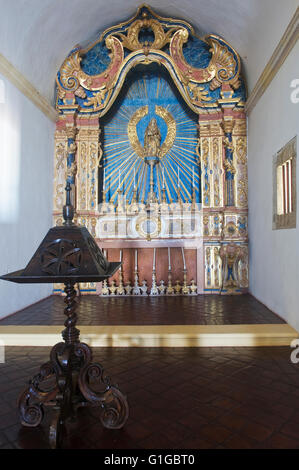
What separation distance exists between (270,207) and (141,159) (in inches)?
122

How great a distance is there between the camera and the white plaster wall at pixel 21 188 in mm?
4691

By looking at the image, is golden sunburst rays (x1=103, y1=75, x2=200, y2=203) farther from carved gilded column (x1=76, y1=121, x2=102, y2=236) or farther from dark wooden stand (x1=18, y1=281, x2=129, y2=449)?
dark wooden stand (x1=18, y1=281, x2=129, y2=449)

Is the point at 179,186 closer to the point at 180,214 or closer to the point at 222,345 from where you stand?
the point at 180,214

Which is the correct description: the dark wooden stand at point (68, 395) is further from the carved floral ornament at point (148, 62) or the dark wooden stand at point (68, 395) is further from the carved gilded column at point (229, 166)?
the carved floral ornament at point (148, 62)

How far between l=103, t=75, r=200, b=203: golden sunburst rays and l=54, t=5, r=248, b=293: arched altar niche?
63 millimetres

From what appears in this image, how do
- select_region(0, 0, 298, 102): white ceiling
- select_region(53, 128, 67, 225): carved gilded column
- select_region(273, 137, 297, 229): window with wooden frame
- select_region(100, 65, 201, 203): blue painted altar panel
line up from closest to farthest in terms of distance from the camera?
select_region(273, 137, 297, 229): window with wooden frame < select_region(0, 0, 298, 102): white ceiling < select_region(53, 128, 67, 225): carved gilded column < select_region(100, 65, 201, 203): blue painted altar panel

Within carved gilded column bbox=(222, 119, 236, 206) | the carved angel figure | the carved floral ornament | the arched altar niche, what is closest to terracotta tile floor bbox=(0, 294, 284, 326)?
the arched altar niche

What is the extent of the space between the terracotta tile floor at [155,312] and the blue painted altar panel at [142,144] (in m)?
2.28

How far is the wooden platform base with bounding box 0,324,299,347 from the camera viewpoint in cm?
366

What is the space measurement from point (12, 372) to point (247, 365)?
7.19 ft

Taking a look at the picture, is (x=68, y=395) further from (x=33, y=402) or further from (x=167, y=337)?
(x=167, y=337)

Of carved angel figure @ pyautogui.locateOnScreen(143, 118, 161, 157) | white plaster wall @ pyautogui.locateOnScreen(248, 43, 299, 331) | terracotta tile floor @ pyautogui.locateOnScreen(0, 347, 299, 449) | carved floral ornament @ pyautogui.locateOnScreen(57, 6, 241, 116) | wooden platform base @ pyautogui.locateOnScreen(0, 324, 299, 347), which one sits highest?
carved floral ornament @ pyautogui.locateOnScreen(57, 6, 241, 116)

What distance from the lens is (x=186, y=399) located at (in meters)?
2.42
